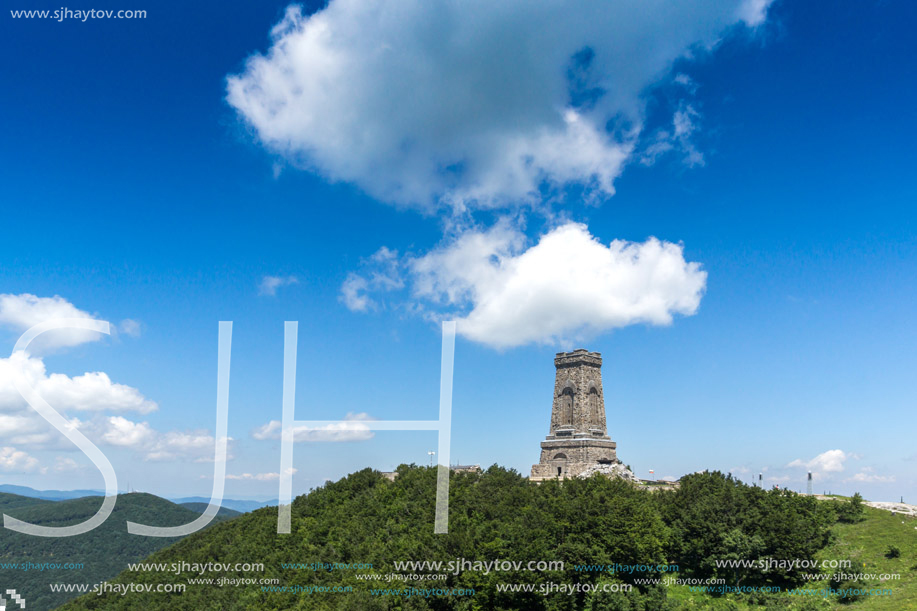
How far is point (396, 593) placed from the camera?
103ft

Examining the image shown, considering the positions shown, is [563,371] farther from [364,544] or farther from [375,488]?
[364,544]

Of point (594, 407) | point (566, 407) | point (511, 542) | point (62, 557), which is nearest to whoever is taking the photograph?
point (511, 542)

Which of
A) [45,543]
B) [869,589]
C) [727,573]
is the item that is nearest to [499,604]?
[727,573]

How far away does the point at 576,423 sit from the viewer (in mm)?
60938

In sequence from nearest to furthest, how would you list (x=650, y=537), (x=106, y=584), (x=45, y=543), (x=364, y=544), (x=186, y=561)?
(x=650, y=537)
(x=364, y=544)
(x=186, y=561)
(x=106, y=584)
(x=45, y=543)

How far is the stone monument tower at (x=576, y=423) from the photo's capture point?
59041 millimetres

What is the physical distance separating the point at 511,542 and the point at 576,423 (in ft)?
91.9

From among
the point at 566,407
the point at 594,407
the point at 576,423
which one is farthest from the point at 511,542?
the point at 594,407

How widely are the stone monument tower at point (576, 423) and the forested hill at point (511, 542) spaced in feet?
36.5

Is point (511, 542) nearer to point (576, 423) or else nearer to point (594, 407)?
point (576, 423)

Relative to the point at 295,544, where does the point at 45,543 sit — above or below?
below

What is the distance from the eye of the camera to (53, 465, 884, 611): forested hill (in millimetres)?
31969

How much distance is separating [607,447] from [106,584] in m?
50.6

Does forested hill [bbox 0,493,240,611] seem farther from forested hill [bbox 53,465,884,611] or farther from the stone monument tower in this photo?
the stone monument tower
